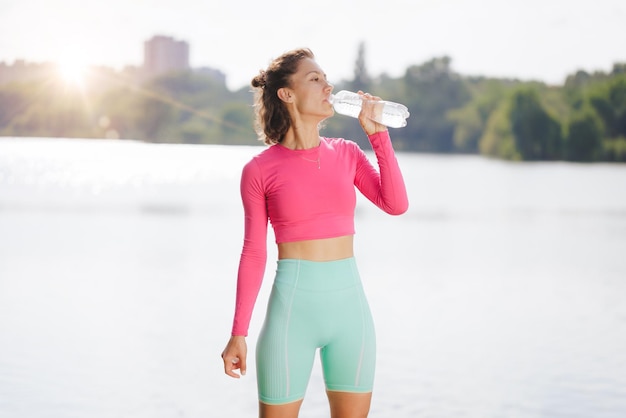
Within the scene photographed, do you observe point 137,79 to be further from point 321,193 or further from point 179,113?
point 321,193

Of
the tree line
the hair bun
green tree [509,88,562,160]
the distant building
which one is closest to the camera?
the hair bun

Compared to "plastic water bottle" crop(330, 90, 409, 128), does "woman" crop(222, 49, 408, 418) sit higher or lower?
lower

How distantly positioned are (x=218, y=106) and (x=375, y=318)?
97074 mm

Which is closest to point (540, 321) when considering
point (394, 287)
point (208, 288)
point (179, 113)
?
point (394, 287)

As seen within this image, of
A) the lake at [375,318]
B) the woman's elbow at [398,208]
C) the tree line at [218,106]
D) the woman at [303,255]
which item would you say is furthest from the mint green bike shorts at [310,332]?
the tree line at [218,106]

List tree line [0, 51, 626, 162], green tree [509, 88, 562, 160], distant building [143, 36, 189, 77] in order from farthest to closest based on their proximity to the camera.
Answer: distant building [143, 36, 189, 77]
tree line [0, 51, 626, 162]
green tree [509, 88, 562, 160]

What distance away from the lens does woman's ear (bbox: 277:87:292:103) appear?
8.11 ft

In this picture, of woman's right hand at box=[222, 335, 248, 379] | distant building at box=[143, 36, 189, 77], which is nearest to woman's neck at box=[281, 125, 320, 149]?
woman's right hand at box=[222, 335, 248, 379]

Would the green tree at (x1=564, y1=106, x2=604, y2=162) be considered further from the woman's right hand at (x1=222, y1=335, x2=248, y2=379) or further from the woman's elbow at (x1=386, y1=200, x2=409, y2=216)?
the woman's right hand at (x1=222, y1=335, x2=248, y2=379)

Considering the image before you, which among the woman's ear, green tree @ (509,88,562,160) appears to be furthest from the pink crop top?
green tree @ (509,88,562,160)

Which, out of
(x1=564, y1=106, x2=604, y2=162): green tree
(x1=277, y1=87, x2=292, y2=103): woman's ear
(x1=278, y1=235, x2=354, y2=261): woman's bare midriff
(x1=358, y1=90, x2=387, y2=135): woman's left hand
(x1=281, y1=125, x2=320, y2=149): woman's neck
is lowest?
(x1=564, y1=106, x2=604, y2=162): green tree

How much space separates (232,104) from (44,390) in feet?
307

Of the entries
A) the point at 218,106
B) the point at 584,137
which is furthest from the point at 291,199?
the point at 218,106

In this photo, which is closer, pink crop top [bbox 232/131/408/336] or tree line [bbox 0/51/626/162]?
pink crop top [bbox 232/131/408/336]
